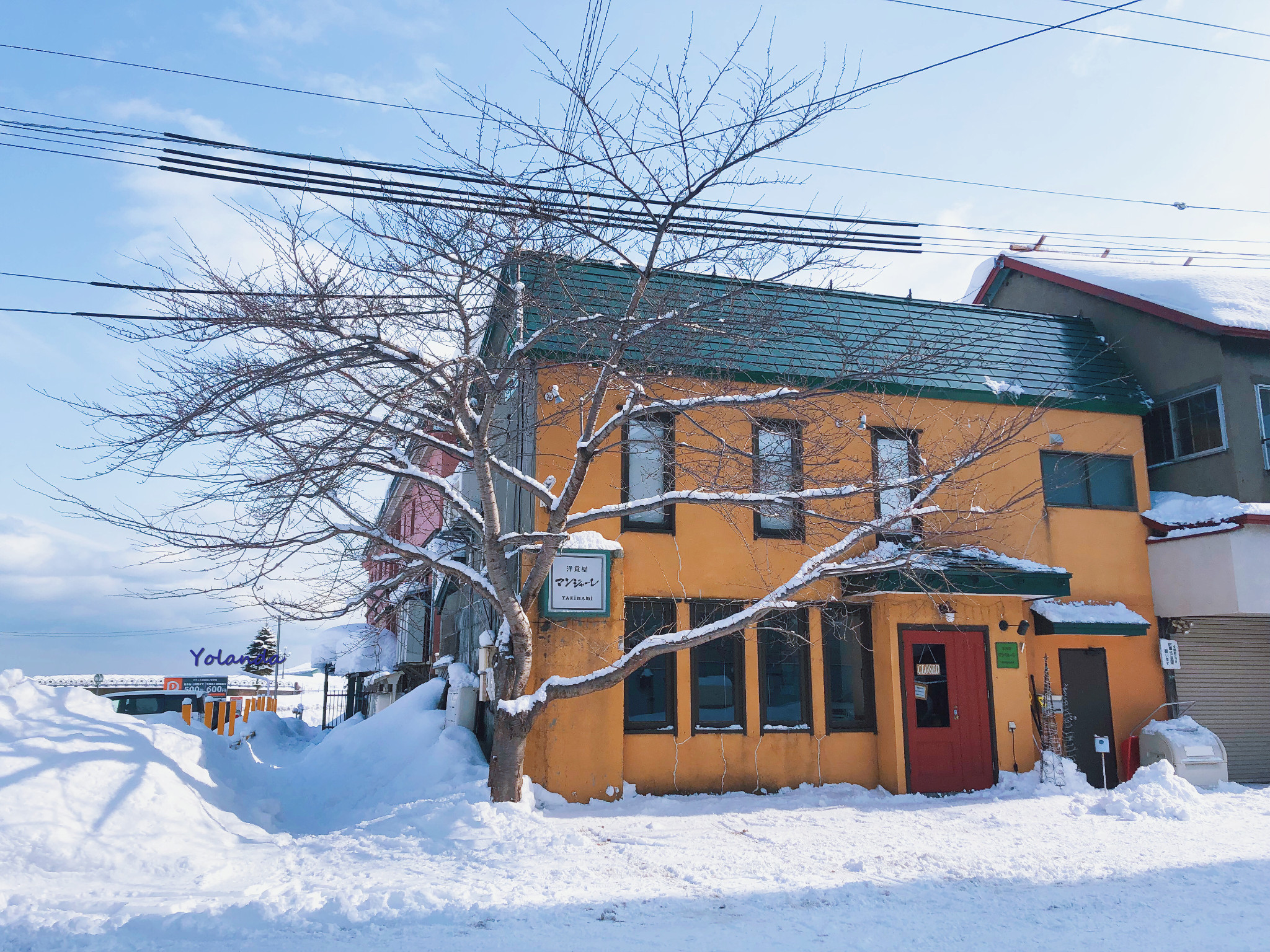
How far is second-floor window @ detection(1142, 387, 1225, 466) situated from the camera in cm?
1418

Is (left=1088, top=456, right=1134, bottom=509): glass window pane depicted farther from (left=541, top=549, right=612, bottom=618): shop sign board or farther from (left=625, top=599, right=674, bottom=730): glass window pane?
(left=541, top=549, right=612, bottom=618): shop sign board

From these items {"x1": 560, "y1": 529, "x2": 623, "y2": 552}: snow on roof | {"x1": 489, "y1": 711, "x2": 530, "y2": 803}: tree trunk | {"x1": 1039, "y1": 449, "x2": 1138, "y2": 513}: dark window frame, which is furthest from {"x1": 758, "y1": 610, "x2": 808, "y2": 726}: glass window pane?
{"x1": 1039, "y1": 449, "x2": 1138, "y2": 513}: dark window frame

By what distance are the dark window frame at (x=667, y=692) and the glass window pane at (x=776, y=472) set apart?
72.4 inches

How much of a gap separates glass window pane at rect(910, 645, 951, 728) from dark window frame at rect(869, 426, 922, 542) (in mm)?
1581

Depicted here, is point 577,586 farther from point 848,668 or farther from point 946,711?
point 946,711

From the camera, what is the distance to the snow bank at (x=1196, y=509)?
42.8 feet

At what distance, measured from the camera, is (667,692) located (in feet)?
38.0

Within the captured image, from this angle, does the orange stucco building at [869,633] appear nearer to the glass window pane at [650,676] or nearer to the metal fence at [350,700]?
the glass window pane at [650,676]

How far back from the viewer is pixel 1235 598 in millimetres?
12680

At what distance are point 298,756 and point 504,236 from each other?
12744 mm

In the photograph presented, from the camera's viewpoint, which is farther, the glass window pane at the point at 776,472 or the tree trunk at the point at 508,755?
the glass window pane at the point at 776,472

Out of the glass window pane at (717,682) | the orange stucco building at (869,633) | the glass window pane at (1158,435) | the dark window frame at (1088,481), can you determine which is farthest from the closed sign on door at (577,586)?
the glass window pane at (1158,435)

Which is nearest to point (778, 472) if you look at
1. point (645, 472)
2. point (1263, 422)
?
point (645, 472)

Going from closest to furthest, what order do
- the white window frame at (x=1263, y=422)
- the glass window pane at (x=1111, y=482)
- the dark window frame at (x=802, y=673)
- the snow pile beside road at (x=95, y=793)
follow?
1. the snow pile beside road at (x=95, y=793)
2. the dark window frame at (x=802, y=673)
3. the white window frame at (x=1263, y=422)
4. the glass window pane at (x=1111, y=482)
